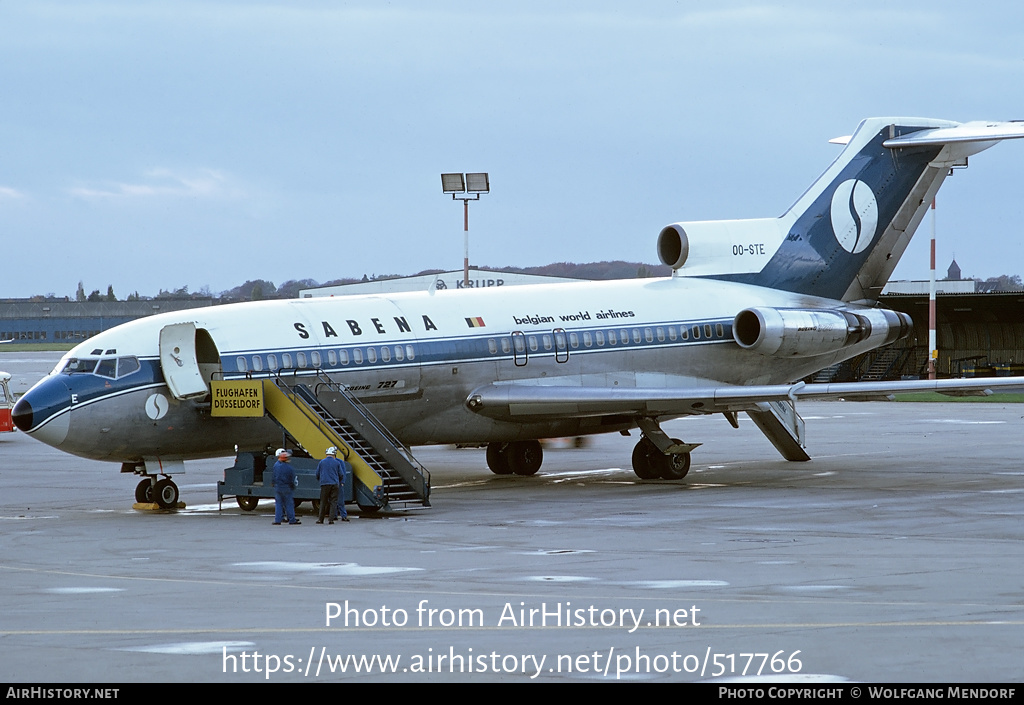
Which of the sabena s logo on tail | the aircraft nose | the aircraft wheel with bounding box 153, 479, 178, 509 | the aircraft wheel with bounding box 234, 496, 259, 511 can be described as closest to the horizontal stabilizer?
the sabena s logo on tail

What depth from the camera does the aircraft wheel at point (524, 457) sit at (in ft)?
114

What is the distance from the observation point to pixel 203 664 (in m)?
12.2

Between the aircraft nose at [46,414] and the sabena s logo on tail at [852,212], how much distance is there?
1960cm

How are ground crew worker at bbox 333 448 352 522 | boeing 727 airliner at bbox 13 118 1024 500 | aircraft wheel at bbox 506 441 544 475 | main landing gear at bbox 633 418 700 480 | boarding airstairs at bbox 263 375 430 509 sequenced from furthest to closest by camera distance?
aircraft wheel at bbox 506 441 544 475
main landing gear at bbox 633 418 700 480
boeing 727 airliner at bbox 13 118 1024 500
boarding airstairs at bbox 263 375 430 509
ground crew worker at bbox 333 448 352 522

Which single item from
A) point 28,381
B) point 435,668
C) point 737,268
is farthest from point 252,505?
point 28,381

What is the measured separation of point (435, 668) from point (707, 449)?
31.5 m

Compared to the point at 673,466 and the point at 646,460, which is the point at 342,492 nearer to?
the point at 646,460

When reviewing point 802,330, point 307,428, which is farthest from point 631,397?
point 307,428

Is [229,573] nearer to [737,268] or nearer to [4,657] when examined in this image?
[4,657]

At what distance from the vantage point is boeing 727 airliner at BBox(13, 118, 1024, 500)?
2727 centimetres

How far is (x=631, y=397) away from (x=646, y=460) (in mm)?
2960

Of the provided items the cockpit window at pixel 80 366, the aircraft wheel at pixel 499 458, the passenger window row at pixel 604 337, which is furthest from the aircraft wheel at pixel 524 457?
the cockpit window at pixel 80 366

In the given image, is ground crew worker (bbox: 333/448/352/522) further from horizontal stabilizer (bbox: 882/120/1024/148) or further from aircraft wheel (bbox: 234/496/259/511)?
horizontal stabilizer (bbox: 882/120/1024/148)

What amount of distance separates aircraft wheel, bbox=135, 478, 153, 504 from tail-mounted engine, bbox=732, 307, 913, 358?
14.3m
